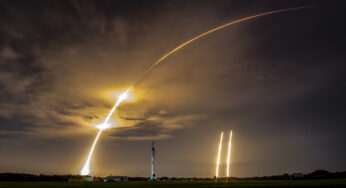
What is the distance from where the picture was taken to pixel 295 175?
180 m

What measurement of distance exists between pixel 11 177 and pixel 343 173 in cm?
18085

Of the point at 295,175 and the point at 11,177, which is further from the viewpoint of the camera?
the point at 295,175

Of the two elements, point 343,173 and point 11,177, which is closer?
point 11,177

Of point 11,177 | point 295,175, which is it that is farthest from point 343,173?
point 11,177

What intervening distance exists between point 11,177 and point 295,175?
160407mm

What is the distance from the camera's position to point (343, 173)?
16938 cm

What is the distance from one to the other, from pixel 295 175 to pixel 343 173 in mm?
26564

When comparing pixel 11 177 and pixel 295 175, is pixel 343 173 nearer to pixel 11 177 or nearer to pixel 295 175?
pixel 295 175

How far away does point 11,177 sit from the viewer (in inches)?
5246
